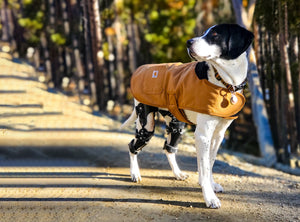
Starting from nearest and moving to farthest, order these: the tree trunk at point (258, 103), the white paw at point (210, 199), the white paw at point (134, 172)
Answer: the white paw at point (210, 199), the white paw at point (134, 172), the tree trunk at point (258, 103)

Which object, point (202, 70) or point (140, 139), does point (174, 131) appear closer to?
point (140, 139)

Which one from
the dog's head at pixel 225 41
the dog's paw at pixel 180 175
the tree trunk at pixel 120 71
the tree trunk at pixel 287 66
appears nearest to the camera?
the dog's head at pixel 225 41

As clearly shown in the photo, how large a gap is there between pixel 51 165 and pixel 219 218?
2.96 m

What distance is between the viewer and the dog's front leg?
12.6 ft

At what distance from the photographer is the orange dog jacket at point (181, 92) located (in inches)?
147

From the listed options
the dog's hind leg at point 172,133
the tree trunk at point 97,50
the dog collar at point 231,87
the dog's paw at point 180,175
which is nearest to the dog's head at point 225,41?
the dog collar at point 231,87

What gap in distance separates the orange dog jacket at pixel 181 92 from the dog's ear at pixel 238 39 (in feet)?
1.35

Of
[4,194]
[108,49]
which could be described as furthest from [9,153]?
[108,49]

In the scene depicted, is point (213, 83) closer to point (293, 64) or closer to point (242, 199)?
point (242, 199)

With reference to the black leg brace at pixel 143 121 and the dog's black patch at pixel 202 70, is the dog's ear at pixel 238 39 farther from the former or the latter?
the black leg brace at pixel 143 121

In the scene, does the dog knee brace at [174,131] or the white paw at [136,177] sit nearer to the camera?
the dog knee brace at [174,131]

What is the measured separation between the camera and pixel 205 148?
3908 millimetres

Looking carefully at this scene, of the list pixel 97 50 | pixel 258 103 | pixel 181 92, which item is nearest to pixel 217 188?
pixel 181 92

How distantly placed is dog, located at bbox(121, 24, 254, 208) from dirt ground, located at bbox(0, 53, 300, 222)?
39 cm
